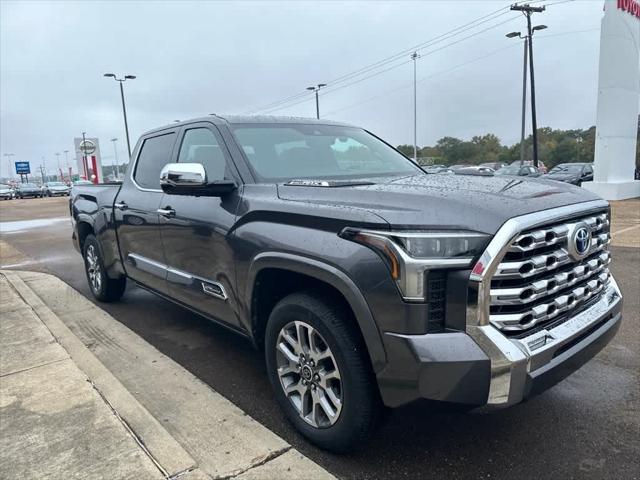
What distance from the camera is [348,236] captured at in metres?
2.32

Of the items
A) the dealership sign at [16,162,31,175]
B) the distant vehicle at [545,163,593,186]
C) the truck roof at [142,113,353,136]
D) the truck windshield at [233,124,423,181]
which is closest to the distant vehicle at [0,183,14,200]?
the dealership sign at [16,162,31,175]

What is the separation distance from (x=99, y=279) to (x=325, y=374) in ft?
13.0

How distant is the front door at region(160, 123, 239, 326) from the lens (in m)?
3.21

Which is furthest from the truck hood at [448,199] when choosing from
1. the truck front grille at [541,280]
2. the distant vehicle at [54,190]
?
the distant vehicle at [54,190]

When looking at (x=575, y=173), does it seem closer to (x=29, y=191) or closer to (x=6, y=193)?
(x=29, y=191)

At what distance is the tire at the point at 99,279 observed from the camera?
5.50 meters

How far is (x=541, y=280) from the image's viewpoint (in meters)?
2.22

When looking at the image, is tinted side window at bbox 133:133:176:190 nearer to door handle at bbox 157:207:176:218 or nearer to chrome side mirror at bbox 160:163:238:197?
door handle at bbox 157:207:176:218

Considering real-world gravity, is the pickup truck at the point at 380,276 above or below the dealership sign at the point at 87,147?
below

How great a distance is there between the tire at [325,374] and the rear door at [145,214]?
164 cm

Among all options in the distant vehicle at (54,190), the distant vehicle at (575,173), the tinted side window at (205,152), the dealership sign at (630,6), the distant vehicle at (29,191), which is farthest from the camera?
the distant vehicle at (54,190)

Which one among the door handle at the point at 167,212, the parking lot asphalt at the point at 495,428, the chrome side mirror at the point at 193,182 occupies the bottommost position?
the parking lot asphalt at the point at 495,428

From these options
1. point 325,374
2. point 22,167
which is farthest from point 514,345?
point 22,167

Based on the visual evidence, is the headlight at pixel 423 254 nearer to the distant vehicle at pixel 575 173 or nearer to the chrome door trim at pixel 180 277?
the chrome door trim at pixel 180 277
